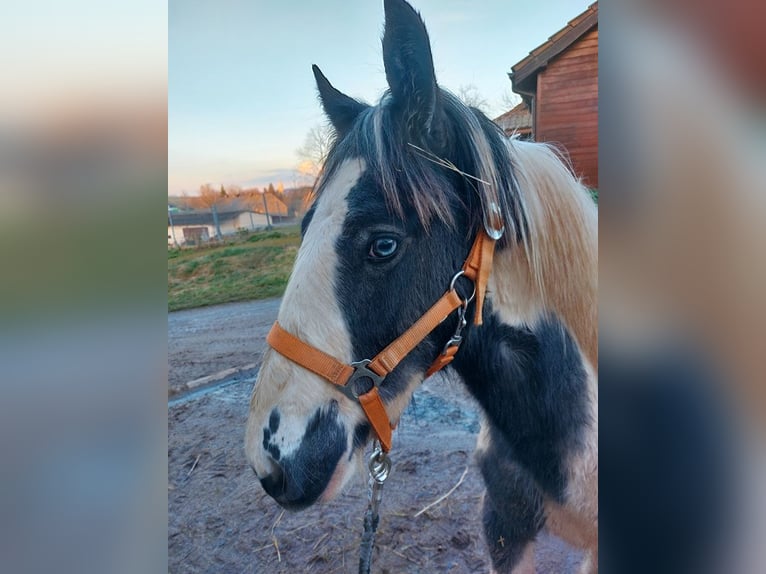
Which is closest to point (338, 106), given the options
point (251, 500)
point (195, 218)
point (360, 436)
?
point (195, 218)

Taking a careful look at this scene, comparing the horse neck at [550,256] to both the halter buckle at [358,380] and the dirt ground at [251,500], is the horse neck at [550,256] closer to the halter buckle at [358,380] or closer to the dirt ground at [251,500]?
the halter buckle at [358,380]

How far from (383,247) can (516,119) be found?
2.18ft

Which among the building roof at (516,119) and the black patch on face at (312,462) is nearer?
the black patch on face at (312,462)

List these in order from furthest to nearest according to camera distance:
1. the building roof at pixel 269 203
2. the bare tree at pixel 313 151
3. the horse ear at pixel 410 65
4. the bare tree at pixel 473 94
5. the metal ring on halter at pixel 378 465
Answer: the building roof at pixel 269 203, the bare tree at pixel 313 151, the bare tree at pixel 473 94, the metal ring on halter at pixel 378 465, the horse ear at pixel 410 65

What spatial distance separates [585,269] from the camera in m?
1.01

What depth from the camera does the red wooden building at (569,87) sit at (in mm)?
1076

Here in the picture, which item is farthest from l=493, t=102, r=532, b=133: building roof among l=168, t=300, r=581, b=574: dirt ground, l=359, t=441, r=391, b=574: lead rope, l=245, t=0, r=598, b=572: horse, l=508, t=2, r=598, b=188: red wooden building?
l=359, t=441, r=391, b=574: lead rope

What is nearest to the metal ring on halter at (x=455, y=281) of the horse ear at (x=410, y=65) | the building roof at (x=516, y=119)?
the horse ear at (x=410, y=65)

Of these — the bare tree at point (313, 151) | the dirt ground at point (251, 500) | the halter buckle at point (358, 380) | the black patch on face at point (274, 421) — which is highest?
the bare tree at point (313, 151)

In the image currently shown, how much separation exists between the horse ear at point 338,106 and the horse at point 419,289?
138 mm

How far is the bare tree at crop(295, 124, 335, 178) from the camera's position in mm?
1278

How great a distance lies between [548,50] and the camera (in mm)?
1121
